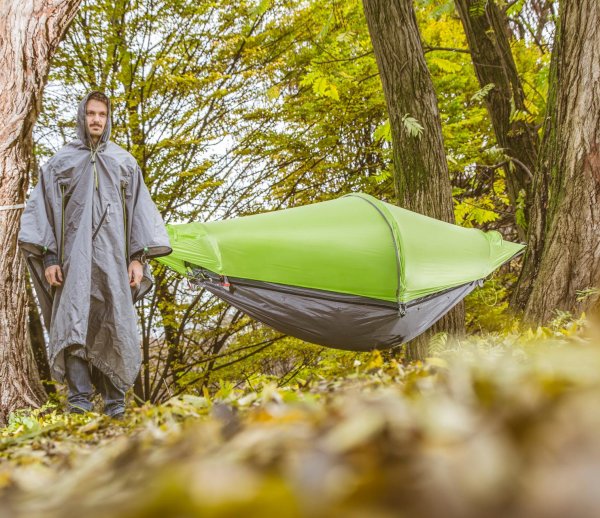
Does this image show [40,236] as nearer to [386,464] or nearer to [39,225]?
[39,225]

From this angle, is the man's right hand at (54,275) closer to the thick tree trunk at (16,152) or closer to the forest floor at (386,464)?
the thick tree trunk at (16,152)

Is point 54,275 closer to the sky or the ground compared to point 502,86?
closer to the ground

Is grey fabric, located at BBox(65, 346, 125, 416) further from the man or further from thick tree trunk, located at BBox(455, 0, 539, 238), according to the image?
thick tree trunk, located at BBox(455, 0, 539, 238)

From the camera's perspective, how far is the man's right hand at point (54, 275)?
2.68 meters

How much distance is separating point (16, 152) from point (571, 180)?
2851 mm

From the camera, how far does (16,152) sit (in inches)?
127

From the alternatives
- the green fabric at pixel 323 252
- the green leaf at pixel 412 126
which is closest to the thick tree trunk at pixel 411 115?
the green leaf at pixel 412 126

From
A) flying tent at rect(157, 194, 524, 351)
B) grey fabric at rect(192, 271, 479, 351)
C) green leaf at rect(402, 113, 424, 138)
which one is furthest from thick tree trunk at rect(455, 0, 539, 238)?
grey fabric at rect(192, 271, 479, 351)

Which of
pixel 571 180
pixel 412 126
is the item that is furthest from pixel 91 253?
pixel 571 180

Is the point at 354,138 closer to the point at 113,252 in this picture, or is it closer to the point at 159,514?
the point at 113,252

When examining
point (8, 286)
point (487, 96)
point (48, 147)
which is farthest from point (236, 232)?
point (48, 147)

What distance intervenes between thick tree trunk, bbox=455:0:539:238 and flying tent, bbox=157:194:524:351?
155 centimetres

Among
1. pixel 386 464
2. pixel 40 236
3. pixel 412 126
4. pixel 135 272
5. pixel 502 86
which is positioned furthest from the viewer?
pixel 502 86

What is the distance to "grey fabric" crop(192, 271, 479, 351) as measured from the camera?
3309mm
